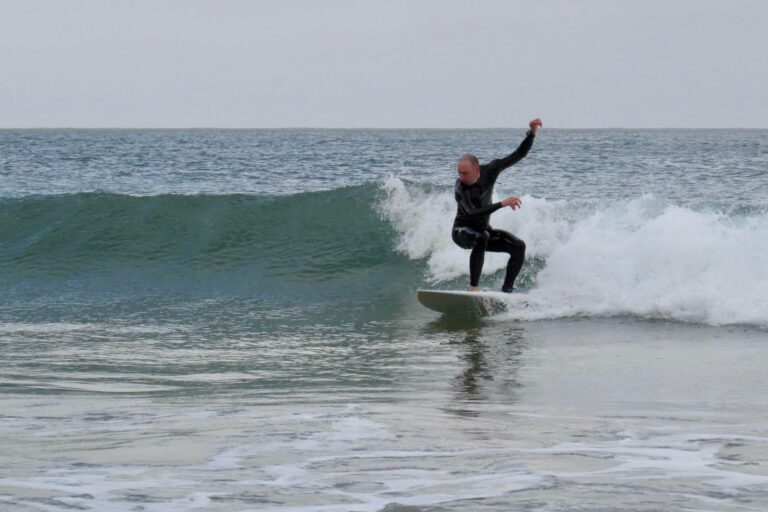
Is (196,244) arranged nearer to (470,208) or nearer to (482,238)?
(482,238)

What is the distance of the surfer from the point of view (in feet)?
32.8

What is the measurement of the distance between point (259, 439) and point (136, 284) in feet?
29.5

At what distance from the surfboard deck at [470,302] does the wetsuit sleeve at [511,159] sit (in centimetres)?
117

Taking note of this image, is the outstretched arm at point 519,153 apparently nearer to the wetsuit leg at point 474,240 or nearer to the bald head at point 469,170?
the bald head at point 469,170

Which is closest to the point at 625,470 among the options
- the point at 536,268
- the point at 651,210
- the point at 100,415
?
the point at 100,415

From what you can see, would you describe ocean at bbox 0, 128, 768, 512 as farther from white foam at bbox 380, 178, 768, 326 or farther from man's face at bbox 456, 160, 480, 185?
man's face at bbox 456, 160, 480, 185

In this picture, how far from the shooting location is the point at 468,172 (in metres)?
10.0

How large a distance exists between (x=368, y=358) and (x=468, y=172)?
2.27 meters

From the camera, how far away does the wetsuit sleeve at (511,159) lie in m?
9.78

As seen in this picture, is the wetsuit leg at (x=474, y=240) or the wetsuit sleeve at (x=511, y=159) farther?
the wetsuit leg at (x=474, y=240)

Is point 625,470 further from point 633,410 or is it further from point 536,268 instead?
point 536,268

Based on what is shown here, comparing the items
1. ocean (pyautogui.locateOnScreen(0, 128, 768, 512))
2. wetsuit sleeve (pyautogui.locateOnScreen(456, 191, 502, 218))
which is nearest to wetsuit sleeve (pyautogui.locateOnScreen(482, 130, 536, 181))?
wetsuit sleeve (pyautogui.locateOnScreen(456, 191, 502, 218))

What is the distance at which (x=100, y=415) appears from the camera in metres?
6.17

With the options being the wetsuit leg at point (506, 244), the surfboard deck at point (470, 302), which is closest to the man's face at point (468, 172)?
the wetsuit leg at point (506, 244)
